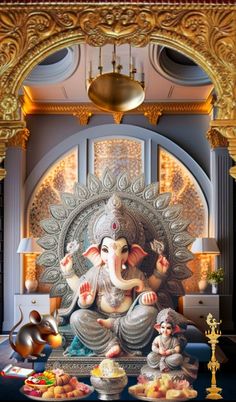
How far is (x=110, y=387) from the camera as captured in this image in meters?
4.29

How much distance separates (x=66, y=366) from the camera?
4992mm

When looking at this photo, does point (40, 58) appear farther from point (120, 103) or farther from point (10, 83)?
point (120, 103)

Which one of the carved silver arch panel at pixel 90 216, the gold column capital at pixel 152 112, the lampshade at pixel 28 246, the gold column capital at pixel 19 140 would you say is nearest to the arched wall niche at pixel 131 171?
the gold column capital at pixel 152 112

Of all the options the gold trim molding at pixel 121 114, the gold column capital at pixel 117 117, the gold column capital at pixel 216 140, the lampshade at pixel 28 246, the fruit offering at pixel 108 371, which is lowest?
the fruit offering at pixel 108 371

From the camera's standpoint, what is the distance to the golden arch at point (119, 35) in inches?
127

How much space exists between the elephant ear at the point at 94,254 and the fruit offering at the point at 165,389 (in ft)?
4.30

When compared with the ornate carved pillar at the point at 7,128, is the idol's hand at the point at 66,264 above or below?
below

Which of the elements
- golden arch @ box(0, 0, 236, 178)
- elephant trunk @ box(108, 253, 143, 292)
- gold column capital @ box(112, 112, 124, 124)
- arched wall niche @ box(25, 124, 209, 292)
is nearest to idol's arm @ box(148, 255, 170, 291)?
elephant trunk @ box(108, 253, 143, 292)

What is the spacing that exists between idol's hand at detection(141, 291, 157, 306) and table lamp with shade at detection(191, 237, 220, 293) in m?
3.16

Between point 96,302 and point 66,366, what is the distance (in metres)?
0.66

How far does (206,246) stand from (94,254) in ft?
10.7

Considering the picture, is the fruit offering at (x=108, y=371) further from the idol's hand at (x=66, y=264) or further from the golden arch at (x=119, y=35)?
the golden arch at (x=119, y=35)

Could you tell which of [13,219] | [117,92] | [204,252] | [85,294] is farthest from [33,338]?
[13,219]

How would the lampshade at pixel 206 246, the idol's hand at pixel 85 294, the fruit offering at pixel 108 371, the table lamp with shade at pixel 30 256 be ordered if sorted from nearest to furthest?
the fruit offering at pixel 108 371 → the idol's hand at pixel 85 294 → the lampshade at pixel 206 246 → the table lamp with shade at pixel 30 256
